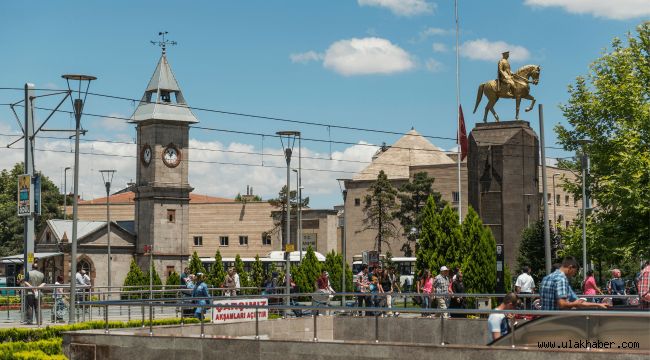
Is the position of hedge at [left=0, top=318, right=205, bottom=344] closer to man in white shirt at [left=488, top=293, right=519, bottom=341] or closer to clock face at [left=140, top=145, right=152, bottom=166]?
man in white shirt at [left=488, top=293, right=519, bottom=341]

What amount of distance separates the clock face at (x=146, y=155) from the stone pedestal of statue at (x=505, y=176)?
2843 cm

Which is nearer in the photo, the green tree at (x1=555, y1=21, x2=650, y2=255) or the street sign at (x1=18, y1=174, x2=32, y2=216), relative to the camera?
the street sign at (x1=18, y1=174, x2=32, y2=216)

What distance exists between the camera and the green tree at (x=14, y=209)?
3285 inches

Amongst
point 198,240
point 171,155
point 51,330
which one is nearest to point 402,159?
point 198,240

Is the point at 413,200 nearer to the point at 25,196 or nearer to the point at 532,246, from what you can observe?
the point at 532,246

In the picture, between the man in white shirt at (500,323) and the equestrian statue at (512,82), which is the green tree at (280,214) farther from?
the man in white shirt at (500,323)

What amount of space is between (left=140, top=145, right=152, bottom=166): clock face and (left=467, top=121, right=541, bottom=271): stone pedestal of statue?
28.4 meters

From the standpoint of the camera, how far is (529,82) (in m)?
36.3

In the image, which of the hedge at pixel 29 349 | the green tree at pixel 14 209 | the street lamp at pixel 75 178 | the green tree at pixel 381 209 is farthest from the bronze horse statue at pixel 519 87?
the green tree at pixel 14 209

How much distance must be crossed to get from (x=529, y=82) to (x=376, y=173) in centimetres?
5287

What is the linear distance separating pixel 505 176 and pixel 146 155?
3048cm

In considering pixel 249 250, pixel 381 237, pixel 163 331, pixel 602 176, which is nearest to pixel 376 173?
pixel 381 237

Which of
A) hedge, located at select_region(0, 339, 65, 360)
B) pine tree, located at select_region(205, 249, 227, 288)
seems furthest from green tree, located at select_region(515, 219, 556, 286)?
hedge, located at select_region(0, 339, 65, 360)

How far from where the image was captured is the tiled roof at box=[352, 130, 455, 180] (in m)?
89.4
